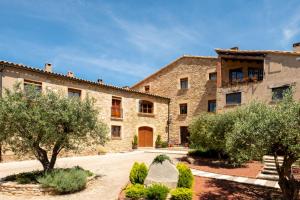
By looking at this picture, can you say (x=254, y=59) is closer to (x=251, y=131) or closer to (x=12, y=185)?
(x=251, y=131)

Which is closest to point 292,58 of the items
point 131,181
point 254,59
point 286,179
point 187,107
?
point 254,59

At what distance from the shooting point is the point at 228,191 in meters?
10.5

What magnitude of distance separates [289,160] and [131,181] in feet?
19.6

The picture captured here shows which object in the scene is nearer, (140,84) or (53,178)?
(53,178)

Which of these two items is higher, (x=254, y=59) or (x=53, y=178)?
(x=254, y=59)

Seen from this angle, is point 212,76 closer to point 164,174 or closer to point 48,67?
point 48,67

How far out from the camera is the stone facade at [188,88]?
26.8 metres

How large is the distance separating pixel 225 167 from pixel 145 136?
Answer: 499 inches

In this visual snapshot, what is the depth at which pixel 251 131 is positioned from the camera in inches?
316

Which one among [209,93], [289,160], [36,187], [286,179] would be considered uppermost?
[209,93]

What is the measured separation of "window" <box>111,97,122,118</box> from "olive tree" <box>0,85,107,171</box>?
38.8 feet

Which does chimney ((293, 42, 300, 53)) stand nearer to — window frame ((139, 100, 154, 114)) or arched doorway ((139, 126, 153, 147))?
window frame ((139, 100, 154, 114))

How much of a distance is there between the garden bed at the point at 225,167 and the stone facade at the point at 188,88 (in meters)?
10.6

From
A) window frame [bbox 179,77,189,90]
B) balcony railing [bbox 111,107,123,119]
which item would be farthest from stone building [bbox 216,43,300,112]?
balcony railing [bbox 111,107,123,119]
